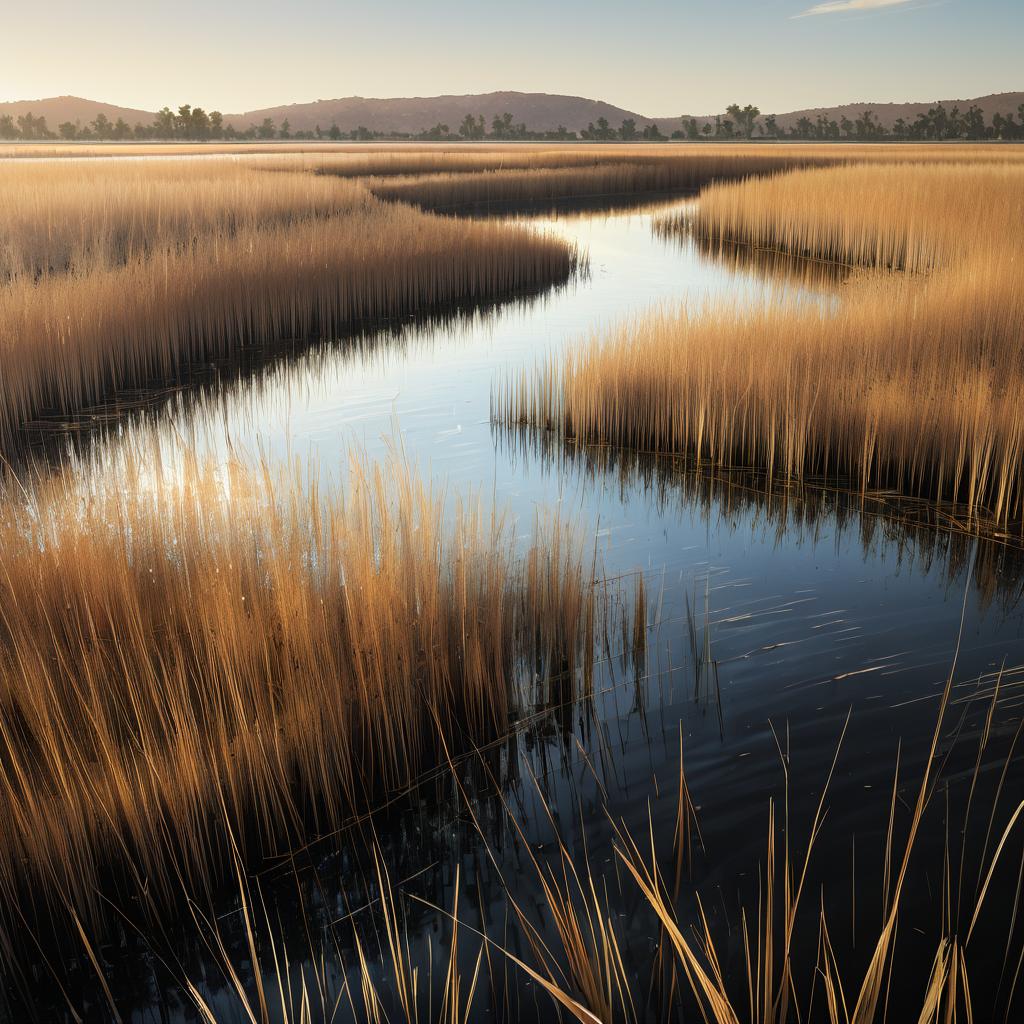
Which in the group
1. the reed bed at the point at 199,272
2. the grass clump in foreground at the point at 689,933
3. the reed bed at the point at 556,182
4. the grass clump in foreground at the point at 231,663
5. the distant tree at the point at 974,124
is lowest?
the grass clump in foreground at the point at 689,933

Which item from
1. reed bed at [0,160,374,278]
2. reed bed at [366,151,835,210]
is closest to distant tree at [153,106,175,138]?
reed bed at [366,151,835,210]

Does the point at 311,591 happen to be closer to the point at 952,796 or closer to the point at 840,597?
the point at 952,796

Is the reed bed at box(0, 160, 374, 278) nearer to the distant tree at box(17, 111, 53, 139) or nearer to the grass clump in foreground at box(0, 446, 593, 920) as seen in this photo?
the grass clump in foreground at box(0, 446, 593, 920)

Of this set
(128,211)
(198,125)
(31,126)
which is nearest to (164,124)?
(198,125)

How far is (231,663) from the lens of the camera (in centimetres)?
280

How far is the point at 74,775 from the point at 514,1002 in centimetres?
133

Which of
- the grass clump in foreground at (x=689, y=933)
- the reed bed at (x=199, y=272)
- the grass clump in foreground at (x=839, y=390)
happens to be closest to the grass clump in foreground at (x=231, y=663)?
the grass clump in foreground at (x=689, y=933)

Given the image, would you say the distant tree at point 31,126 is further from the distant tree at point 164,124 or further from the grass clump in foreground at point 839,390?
→ the grass clump in foreground at point 839,390

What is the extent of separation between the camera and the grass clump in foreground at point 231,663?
7.86 feet

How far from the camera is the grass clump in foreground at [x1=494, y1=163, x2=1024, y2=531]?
17.3 feet

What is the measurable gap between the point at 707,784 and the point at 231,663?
1544 millimetres

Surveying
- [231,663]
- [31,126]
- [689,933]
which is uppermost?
[31,126]

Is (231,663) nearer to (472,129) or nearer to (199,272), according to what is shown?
(199,272)

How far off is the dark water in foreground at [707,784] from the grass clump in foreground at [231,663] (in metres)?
0.18
